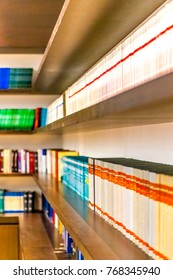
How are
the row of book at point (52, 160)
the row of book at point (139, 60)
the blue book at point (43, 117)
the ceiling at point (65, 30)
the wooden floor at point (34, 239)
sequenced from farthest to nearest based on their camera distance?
the blue book at point (43, 117) < the row of book at point (52, 160) < the wooden floor at point (34, 239) < the ceiling at point (65, 30) < the row of book at point (139, 60)

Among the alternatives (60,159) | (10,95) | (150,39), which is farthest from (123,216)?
(10,95)

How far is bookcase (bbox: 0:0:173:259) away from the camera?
1.13 metres

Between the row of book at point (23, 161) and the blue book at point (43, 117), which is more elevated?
the blue book at point (43, 117)

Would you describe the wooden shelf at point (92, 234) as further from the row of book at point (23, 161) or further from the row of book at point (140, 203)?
the row of book at point (23, 161)

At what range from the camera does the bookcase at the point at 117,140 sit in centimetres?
113

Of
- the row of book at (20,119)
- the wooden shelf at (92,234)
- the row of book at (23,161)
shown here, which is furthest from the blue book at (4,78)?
the wooden shelf at (92,234)

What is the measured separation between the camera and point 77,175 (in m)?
2.66

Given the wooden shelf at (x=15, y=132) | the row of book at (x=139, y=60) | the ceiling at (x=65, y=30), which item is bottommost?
the wooden shelf at (x=15, y=132)

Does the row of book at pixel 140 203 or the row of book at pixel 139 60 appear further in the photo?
the row of book at pixel 140 203

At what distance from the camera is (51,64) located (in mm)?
3096

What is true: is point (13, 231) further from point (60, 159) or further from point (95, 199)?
point (95, 199)

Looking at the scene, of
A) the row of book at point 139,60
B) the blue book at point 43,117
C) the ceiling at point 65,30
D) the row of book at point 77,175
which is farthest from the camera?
the blue book at point 43,117

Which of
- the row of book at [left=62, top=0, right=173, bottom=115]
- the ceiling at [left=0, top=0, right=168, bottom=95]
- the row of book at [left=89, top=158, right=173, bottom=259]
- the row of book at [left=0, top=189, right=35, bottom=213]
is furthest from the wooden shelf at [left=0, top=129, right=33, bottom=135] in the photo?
the row of book at [left=89, top=158, right=173, bottom=259]

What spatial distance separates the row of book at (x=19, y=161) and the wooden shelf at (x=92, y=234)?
2.12 metres
